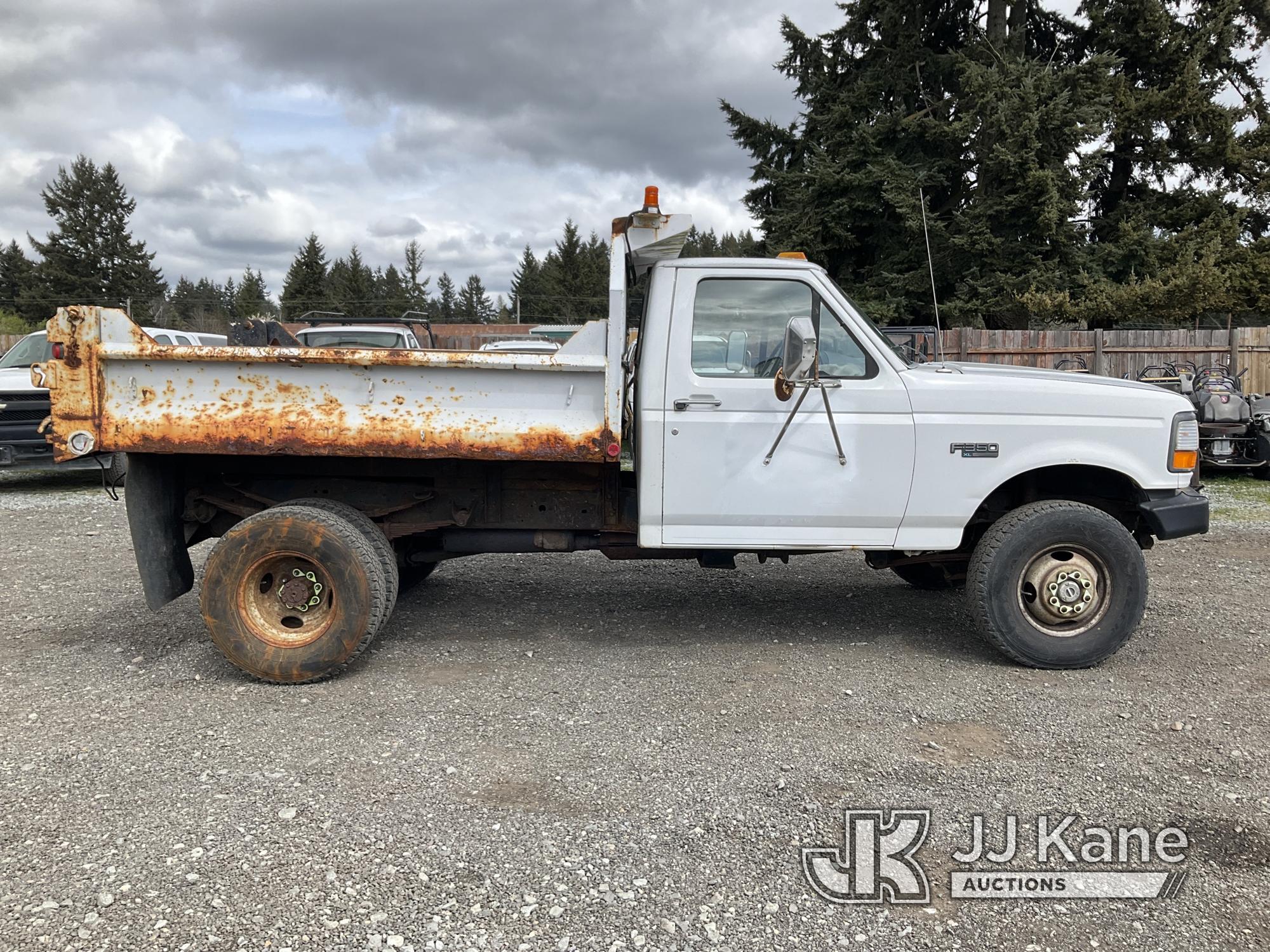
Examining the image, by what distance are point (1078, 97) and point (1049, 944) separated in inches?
834

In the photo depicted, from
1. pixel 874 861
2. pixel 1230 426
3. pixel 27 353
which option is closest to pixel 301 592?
pixel 874 861

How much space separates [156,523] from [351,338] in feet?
21.4

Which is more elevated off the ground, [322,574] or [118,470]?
[118,470]

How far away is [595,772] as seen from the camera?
362cm

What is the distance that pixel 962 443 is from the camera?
4.65 meters

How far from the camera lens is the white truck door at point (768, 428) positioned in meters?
4.61

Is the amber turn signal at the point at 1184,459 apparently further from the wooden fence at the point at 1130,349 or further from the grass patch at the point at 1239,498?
the wooden fence at the point at 1130,349

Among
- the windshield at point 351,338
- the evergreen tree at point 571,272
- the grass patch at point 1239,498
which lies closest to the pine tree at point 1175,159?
the grass patch at point 1239,498


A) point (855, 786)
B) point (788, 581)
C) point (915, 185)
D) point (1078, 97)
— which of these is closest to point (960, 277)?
point (915, 185)

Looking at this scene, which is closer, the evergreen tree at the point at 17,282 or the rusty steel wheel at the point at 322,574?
the rusty steel wheel at the point at 322,574

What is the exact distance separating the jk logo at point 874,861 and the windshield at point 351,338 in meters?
8.70

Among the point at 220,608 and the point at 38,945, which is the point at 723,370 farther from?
the point at 38,945

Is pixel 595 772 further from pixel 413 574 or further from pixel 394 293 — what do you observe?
pixel 394 293

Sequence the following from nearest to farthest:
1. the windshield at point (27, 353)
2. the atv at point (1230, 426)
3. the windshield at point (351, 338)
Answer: the windshield at point (351, 338), the atv at point (1230, 426), the windshield at point (27, 353)
